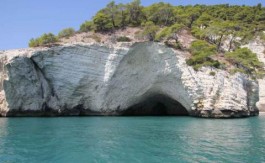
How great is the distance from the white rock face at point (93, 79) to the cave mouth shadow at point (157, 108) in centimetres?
297

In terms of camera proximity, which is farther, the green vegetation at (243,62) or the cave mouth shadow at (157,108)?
the cave mouth shadow at (157,108)

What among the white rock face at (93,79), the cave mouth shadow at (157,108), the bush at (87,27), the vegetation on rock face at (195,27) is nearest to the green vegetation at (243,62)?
the vegetation on rock face at (195,27)

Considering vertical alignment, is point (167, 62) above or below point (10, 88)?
above

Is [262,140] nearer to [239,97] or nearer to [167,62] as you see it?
[239,97]

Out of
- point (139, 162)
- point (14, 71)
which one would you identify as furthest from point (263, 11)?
point (139, 162)

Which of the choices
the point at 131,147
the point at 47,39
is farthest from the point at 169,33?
the point at 131,147

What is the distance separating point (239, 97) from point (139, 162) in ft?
84.9

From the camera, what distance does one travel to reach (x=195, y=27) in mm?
53156

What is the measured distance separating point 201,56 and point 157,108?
14.0 meters

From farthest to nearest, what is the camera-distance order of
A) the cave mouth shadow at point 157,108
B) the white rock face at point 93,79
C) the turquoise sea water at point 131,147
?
1. the cave mouth shadow at point 157,108
2. the white rock face at point 93,79
3. the turquoise sea water at point 131,147

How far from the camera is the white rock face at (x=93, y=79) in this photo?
38656 mm

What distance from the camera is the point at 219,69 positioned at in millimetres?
37750

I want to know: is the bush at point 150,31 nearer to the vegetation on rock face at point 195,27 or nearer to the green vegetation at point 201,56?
the vegetation on rock face at point 195,27

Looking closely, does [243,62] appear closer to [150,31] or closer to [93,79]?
[150,31]
